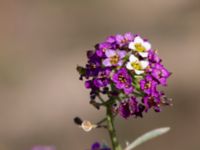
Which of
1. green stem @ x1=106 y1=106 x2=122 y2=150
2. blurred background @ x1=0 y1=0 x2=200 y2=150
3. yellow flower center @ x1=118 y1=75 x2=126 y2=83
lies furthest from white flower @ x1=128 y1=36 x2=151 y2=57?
blurred background @ x1=0 y1=0 x2=200 y2=150

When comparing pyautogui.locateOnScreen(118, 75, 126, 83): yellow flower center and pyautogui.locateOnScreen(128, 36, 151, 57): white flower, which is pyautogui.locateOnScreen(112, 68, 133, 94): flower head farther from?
pyautogui.locateOnScreen(128, 36, 151, 57): white flower

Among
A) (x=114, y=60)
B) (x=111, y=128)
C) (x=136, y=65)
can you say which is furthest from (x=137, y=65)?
(x=111, y=128)

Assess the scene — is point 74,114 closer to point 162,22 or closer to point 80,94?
point 80,94

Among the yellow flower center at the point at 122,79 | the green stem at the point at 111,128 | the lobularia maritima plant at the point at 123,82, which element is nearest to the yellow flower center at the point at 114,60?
the lobularia maritima plant at the point at 123,82

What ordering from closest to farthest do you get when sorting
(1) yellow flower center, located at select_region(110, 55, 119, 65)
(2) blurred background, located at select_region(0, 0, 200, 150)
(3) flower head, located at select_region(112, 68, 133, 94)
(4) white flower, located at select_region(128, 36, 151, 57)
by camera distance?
(3) flower head, located at select_region(112, 68, 133, 94)
(1) yellow flower center, located at select_region(110, 55, 119, 65)
(4) white flower, located at select_region(128, 36, 151, 57)
(2) blurred background, located at select_region(0, 0, 200, 150)

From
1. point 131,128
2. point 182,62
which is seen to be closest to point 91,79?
point 131,128

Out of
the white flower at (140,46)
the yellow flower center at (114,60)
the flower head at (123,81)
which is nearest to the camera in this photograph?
the flower head at (123,81)

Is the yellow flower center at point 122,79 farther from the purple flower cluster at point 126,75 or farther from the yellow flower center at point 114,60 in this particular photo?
the yellow flower center at point 114,60
